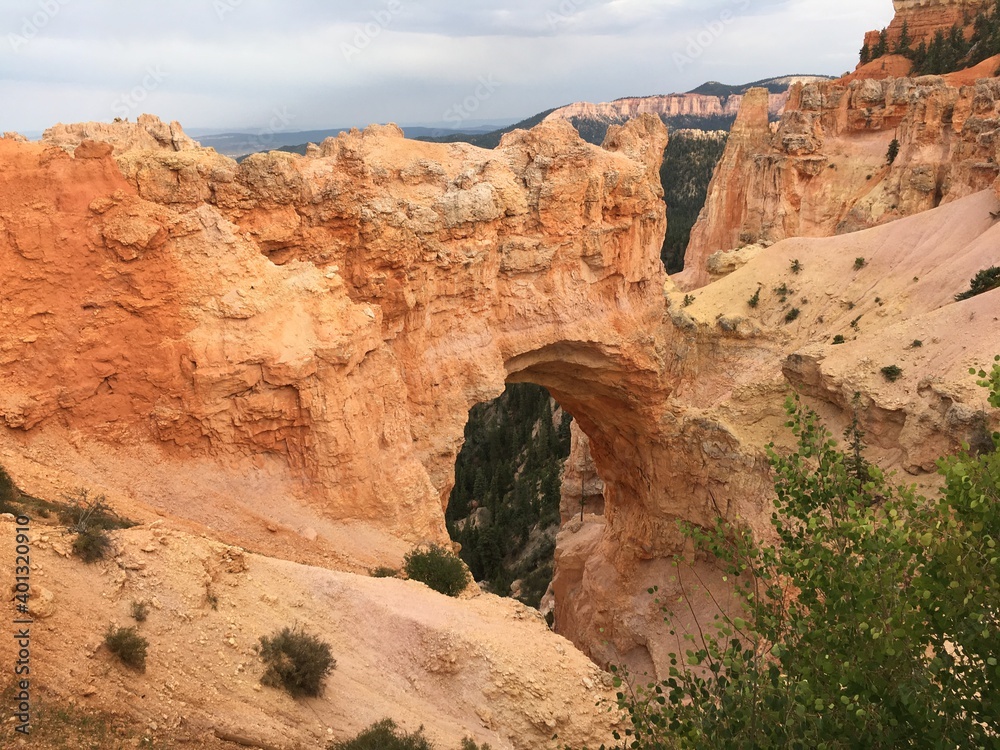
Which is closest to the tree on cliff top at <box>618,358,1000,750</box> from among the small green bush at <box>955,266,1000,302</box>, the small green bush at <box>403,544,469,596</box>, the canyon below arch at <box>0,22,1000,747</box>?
the canyon below arch at <box>0,22,1000,747</box>

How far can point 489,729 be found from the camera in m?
11.7

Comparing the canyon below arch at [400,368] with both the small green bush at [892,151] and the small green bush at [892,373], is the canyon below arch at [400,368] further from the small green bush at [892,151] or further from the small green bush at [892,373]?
the small green bush at [892,151]

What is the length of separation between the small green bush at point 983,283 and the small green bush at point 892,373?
17.3 feet

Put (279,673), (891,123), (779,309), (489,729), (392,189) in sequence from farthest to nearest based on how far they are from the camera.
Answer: (891,123) → (779,309) → (392,189) → (489,729) → (279,673)

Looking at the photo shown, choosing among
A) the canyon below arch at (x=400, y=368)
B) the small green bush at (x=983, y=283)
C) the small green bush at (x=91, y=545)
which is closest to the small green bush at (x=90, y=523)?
the small green bush at (x=91, y=545)

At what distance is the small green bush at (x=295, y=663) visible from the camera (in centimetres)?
Result: 999

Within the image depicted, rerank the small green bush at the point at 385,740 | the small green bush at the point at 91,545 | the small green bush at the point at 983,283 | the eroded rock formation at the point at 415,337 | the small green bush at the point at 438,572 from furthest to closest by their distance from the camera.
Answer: the small green bush at the point at 983,283 → the small green bush at the point at 438,572 → the eroded rock formation at the point at 415,337 → the small green bush at the point at 91,545 → the small green bush at the point at 385,740

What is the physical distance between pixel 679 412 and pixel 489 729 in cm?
1803

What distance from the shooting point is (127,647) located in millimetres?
8523

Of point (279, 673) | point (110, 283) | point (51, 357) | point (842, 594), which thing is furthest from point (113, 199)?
point (842, 594)

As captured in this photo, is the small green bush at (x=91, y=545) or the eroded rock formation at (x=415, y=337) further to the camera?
the eroded rock formation at (x=415, y=337)

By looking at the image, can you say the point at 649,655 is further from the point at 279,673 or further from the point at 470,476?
the point at 470,476

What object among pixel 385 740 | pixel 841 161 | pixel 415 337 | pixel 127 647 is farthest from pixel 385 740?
pixel 841 161

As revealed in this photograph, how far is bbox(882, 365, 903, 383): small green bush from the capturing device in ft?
76.8
